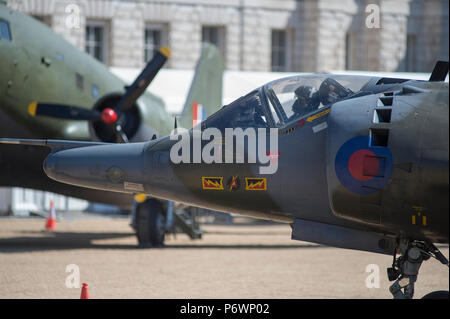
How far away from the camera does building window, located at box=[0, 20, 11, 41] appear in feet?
53.6

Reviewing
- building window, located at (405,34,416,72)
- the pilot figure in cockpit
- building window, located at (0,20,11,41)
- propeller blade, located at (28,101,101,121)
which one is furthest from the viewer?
building window, located at (405,34,416,72)

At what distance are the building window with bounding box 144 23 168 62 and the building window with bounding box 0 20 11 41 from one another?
1001 inches

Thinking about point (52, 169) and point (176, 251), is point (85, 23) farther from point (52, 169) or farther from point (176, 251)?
point (52, 169)

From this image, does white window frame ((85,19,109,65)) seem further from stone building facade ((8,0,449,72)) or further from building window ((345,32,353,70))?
building window ((345,32,353,70))

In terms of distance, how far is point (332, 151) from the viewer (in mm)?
6992

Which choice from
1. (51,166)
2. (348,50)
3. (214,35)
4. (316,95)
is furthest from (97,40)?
(316,95)

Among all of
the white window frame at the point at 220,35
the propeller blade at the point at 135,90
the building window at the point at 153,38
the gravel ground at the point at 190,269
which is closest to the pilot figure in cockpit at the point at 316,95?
the gravel ground at the point at 190,269

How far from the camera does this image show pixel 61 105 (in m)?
17.4

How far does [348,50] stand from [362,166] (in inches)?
1539

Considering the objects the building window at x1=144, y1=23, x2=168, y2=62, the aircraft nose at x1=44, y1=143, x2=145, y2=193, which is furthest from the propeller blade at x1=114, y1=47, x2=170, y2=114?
the building window at x1=144, y1=23, x2=168, y2=62

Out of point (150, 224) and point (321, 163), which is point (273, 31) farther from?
point (321, 163)

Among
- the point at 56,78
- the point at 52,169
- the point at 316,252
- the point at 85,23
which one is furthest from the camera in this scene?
the point at 85,23
